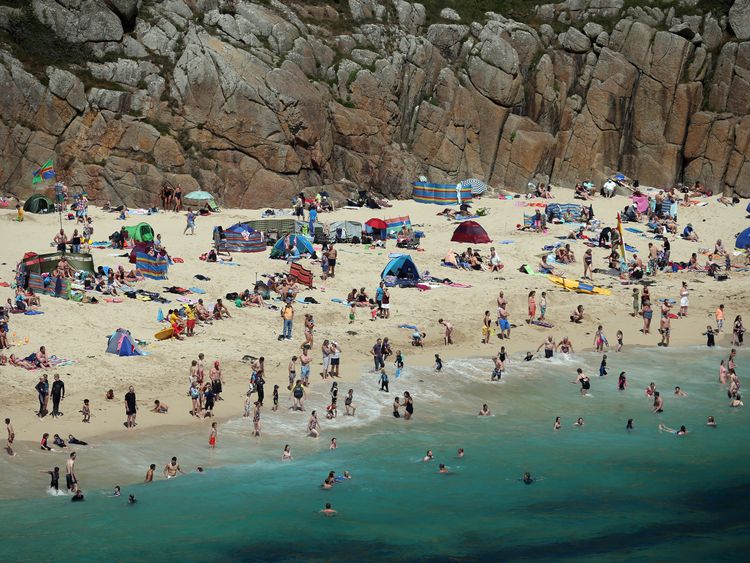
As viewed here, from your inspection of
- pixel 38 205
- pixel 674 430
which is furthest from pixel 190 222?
pixel 674 430

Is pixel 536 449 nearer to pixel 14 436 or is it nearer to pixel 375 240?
pixel 14 436

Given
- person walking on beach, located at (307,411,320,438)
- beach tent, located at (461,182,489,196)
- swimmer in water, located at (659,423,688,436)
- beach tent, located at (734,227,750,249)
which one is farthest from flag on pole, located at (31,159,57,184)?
beach tent, located at (734,227,750,249)

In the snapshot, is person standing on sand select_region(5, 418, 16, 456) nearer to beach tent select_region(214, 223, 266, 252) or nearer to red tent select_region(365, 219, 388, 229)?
beach tent select_region(214, 223, 266, 252)

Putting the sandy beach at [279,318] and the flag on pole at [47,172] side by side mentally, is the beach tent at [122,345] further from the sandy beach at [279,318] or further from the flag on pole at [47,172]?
the flag on pole at [47,172]

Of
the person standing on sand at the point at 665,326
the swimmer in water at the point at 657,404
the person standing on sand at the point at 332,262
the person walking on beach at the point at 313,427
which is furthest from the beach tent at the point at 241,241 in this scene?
the swimmer in water at the point at 657,404

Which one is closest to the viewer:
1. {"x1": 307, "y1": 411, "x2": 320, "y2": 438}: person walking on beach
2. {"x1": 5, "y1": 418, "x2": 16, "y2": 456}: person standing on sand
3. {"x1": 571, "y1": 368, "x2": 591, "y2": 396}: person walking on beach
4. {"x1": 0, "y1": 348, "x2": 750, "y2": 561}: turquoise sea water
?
{"x1": 0, "y1": 348, "x2": 750, "y2": 561}: turquoise sea water

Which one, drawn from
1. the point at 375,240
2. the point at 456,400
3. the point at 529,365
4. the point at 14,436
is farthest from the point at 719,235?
the point at 14,436

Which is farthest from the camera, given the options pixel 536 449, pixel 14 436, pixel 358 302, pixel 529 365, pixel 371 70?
pixel 371 70

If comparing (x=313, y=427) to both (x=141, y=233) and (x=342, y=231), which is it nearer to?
(x=141, y=233)

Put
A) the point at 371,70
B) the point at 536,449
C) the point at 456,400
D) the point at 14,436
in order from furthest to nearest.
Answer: the point at 371,70, the point at 456,400, the point at 536,449, the point at 14,436
